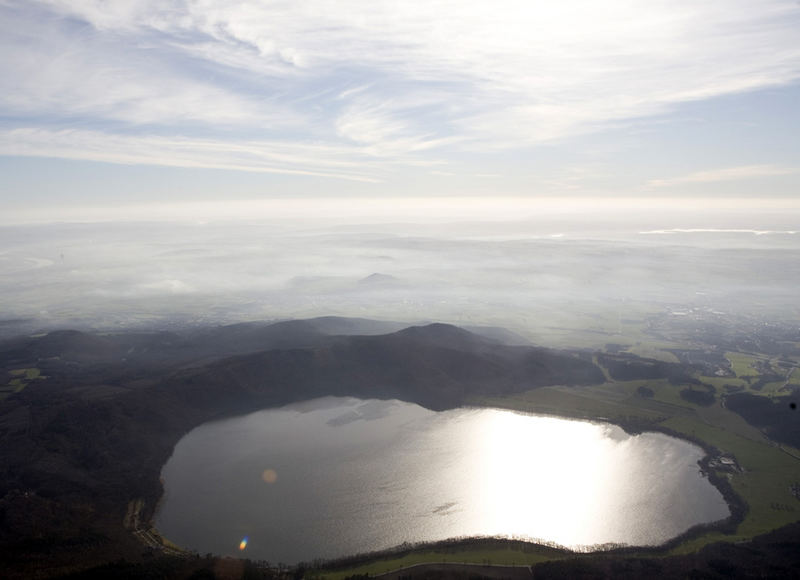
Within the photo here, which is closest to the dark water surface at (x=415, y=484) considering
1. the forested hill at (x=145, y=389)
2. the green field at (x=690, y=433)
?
the green field at (x=690, y=433)

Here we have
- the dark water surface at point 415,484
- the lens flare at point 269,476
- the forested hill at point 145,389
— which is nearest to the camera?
the forested hill at point 145,389

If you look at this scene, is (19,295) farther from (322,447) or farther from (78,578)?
(78,578)

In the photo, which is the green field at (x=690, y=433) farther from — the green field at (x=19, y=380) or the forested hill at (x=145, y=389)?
the green field at (x=19, y=380)

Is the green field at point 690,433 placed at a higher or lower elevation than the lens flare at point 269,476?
higher

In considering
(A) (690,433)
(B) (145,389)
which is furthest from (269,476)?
(A) (690,433)

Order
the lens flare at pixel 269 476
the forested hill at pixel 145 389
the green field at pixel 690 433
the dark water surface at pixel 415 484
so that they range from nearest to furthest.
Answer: the green field at pixel 690 433
the forested hill at pixel 145 389
the dark water surface at pixel 415 484
the lens flare at pixel 269 476

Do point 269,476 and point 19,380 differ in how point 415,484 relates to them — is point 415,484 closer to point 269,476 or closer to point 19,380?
point 269,476

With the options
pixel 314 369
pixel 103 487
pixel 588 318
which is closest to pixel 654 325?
pixel 588 318

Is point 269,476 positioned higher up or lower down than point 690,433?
lower down

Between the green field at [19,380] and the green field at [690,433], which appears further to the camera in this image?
the green field at [19,380]
